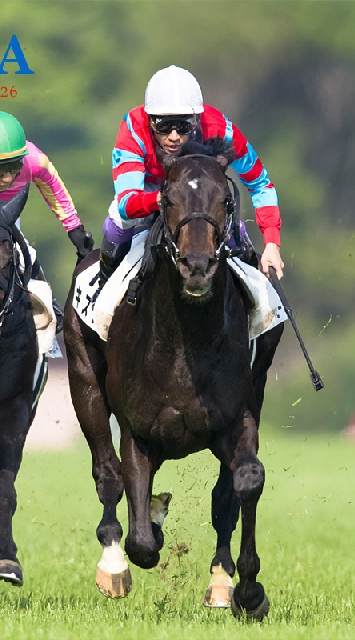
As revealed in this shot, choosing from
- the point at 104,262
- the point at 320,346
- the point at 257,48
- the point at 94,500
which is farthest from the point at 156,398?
the point at 257,48

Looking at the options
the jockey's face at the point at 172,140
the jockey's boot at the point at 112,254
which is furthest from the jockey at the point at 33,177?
the jockey's face at the point at 172,140

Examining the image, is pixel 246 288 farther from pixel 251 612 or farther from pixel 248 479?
pixel 251 612

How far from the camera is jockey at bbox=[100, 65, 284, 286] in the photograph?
7.20 meters

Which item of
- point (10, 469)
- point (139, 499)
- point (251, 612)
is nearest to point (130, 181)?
point (139, 499)

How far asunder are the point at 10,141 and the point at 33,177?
3.35ft

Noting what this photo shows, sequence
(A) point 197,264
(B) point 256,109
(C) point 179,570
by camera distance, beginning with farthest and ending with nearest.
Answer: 1. (B) point 256,109
2. (C) point 179,570
3. (A) point 197,264

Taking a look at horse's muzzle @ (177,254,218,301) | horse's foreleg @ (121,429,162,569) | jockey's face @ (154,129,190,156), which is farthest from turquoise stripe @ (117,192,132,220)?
horse's foreleg @ (121,429,162,569)

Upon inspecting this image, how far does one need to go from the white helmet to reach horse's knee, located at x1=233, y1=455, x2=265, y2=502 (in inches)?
62.5

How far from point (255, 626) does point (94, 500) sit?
7.31 metres

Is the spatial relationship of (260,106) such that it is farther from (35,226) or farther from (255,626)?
(255,626)

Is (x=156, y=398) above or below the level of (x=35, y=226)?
below

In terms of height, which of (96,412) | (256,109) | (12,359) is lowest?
(96,412)

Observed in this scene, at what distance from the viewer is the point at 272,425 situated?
25469mm

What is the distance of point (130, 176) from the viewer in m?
7.23
